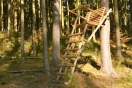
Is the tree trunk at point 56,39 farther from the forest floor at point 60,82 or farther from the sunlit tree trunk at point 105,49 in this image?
the sunlit tree trunk at point 105,49

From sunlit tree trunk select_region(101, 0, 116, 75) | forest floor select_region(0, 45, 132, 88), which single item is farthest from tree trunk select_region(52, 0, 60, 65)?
sunlit tree trunk select_region(101, 0, 116, 75)

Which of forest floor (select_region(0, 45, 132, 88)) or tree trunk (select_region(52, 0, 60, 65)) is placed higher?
tree trunk (select_region(52, 0, 60, 65))

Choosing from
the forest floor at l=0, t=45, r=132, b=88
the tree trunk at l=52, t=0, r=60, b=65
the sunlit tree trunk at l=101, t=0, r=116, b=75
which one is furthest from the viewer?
the tree trunk at l=52, t=0, r=60, b=65

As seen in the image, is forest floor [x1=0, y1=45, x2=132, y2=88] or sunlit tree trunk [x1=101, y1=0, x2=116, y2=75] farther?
sunlit tree trunk [x1=101, y1=0, x2=116, y2=75]

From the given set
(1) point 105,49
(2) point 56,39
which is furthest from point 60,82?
(2) point 56,39

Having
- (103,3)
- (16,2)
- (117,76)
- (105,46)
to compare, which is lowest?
(117,76)

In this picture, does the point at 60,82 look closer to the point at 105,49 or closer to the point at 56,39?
the point at 105,49

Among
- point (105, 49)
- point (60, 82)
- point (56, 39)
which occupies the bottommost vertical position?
point (60, 82)

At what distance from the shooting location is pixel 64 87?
796 cm

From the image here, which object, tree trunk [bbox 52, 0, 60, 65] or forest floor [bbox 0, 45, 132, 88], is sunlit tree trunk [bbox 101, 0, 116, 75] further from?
tree trunk [bbox 52, 0, 60, 65]

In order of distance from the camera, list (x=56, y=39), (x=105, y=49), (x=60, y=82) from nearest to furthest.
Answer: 1. (x=60, y=82)
2. (x=105, y=49)
3. (x=56, y=39)

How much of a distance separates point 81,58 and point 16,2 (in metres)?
14.0

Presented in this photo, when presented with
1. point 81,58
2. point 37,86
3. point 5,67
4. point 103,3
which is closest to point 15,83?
point 37,86

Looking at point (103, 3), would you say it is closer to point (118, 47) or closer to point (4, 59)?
point (118, 47)
